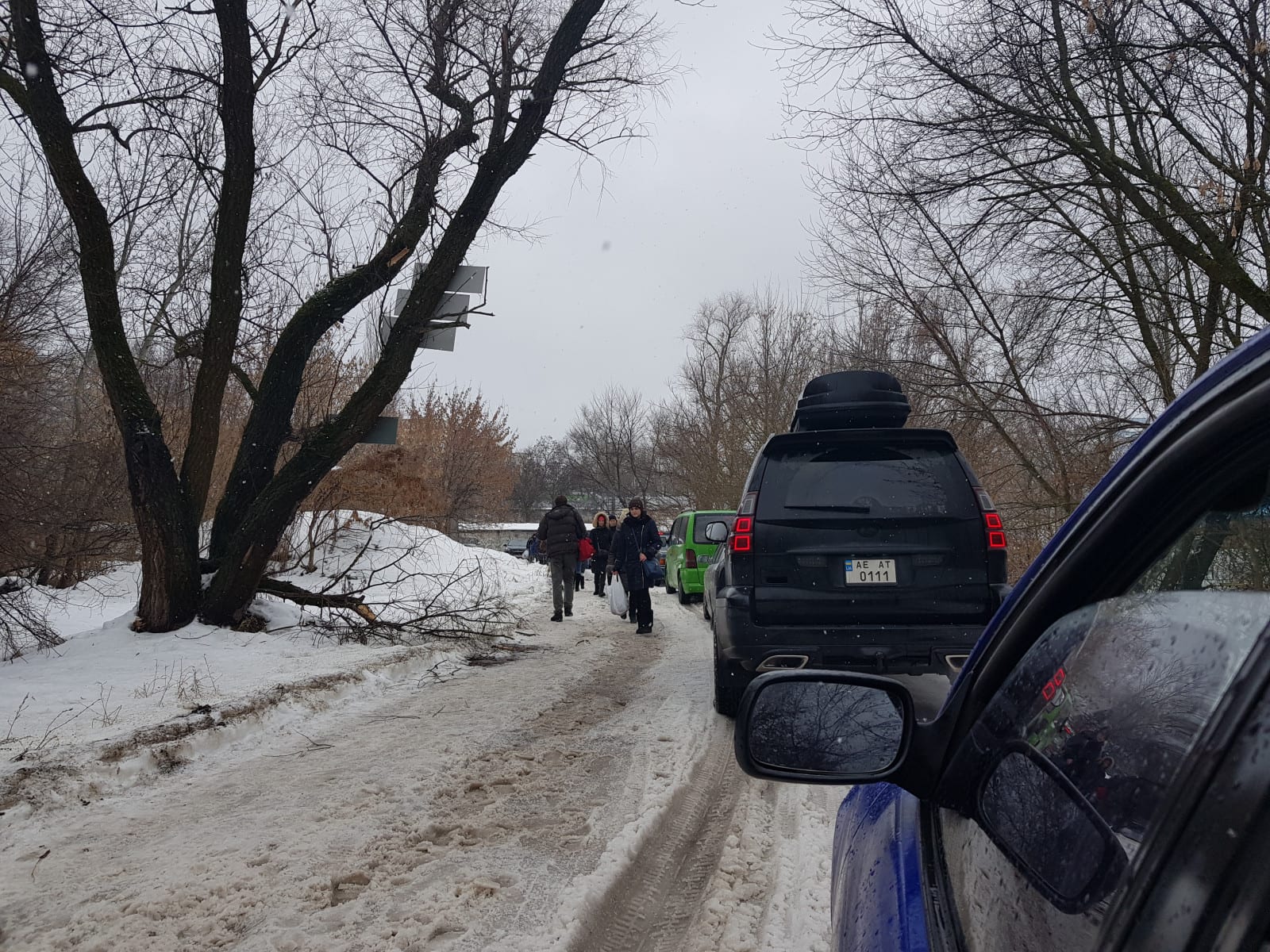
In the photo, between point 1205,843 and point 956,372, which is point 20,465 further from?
point 956,372

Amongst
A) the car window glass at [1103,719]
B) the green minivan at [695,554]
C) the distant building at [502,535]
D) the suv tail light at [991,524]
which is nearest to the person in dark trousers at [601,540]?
the green minivan at [695,554]

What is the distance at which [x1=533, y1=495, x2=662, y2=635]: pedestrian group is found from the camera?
1148cm

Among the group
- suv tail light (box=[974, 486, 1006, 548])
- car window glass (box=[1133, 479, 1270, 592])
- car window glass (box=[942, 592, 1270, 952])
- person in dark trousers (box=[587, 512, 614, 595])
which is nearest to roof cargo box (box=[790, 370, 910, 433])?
suv tail light (box=[974, 486, 1006, 548])

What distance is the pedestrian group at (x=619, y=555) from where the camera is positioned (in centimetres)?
1148

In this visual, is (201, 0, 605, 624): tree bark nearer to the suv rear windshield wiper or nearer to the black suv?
the black suv

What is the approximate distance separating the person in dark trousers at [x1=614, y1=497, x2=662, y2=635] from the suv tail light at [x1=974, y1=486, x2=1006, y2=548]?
628cm

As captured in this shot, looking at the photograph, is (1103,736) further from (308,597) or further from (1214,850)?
(308,597)

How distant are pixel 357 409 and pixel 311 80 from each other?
13.1 feet

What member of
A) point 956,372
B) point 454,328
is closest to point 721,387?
point 956,372

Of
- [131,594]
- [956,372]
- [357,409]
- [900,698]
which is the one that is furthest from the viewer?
[131,594]

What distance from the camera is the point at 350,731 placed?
591 centimetres

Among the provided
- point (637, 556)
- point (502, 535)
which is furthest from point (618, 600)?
point (502, 535)

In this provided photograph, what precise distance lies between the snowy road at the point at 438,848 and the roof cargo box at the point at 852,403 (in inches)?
139

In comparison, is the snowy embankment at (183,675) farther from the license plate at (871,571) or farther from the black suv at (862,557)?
the license plate at (871,571)
